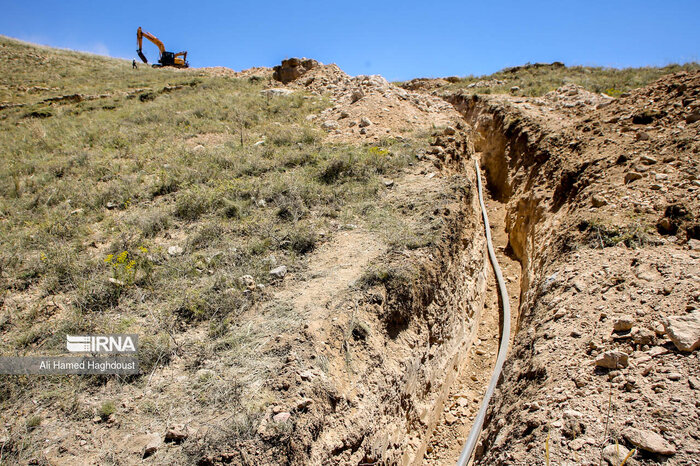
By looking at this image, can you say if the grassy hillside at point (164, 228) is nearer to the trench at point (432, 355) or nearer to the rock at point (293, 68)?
the trench at point (432, 355)

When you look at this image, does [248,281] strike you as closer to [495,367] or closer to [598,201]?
[495,367]

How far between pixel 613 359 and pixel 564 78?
58.2 feet

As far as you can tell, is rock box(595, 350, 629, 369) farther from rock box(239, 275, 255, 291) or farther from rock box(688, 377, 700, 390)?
rock box(239, 275, 255, 291)

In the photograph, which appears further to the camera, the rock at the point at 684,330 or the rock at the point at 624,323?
the rock at the point at 624,323

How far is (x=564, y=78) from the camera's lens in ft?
54.1

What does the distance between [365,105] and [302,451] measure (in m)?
9.61

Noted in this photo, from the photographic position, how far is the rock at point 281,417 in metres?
2.70

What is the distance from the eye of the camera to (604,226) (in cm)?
514

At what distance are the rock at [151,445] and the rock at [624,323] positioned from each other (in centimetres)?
426

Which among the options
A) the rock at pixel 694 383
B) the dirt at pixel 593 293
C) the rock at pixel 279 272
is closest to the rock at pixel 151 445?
the dirt at pixel 593 293

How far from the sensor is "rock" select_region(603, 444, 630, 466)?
2.39m

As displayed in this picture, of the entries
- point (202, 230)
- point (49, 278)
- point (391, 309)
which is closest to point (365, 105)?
point (202, 230)

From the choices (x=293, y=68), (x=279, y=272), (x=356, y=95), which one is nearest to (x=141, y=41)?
(x=293, y=68)

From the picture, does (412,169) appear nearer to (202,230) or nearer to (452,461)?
(202,230)
